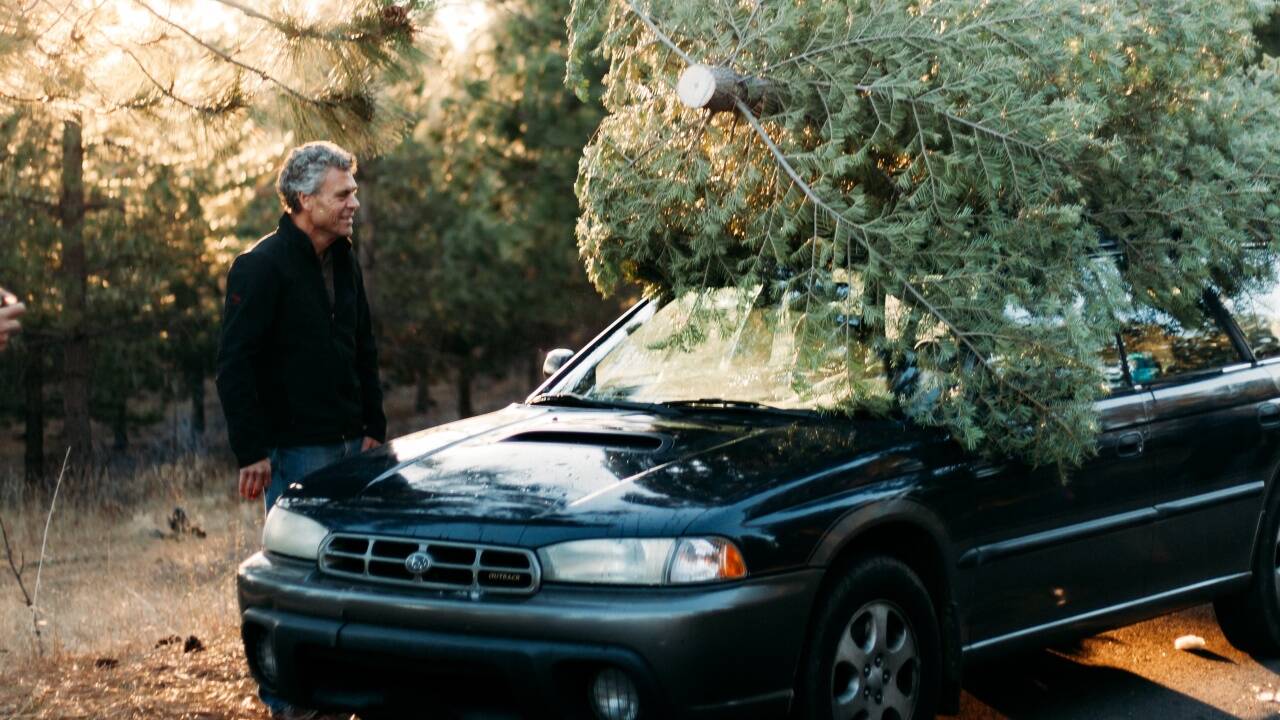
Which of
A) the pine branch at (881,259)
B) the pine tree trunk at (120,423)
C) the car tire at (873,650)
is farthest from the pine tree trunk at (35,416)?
the car tire at (873,650)

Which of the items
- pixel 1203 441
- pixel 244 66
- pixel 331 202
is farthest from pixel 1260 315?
pixel 244 66

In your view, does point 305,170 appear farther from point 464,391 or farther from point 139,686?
point 464,391

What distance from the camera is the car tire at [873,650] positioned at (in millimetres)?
4496

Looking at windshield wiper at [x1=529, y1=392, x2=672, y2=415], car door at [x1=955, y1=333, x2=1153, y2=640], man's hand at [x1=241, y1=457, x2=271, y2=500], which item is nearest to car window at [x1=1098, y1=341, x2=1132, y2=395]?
car door at [x1=955, y1=333, x2=1153, y2=640]

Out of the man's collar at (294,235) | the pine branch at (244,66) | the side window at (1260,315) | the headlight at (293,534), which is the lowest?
the headlight at (293,534)

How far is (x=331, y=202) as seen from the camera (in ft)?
19.2

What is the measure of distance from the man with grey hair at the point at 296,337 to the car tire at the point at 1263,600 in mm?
3440

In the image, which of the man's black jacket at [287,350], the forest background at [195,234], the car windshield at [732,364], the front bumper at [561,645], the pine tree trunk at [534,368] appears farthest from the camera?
the pine tree trunk at [534,368]

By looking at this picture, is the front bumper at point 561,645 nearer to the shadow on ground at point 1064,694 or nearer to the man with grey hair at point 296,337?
the man with grey hair at point 296,337

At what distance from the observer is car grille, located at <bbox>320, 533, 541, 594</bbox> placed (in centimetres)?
436

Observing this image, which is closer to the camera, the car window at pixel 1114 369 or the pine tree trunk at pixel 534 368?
the car window at pixel 1114 369

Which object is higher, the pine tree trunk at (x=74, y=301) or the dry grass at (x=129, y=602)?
the pine tree trunk at (x=74, y=301)

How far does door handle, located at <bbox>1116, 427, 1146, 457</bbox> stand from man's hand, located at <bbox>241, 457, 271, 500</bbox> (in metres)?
2.90

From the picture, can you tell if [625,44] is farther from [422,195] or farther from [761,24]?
[422,195]
